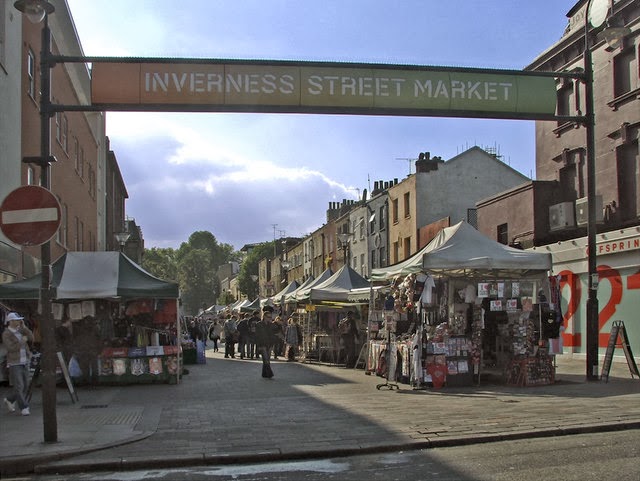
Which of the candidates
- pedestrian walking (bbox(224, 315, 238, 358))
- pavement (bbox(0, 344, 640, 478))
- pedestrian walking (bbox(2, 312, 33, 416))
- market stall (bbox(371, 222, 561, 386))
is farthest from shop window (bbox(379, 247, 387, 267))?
pedestrian walking (bbox(2, 312, 33, 416))

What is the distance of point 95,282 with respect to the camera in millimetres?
16047

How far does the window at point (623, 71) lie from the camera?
20.7 m

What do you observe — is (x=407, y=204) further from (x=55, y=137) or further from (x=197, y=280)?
(x=197, y=280)

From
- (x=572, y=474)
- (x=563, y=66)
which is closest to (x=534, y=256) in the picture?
(x=572, y=474)

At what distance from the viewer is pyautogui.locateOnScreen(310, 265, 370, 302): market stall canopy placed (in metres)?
22.8

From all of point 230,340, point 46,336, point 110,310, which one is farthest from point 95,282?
point 230,340

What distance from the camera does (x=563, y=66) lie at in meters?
24.1

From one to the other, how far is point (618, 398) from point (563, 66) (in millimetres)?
15295

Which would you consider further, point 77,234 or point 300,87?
point 77,234

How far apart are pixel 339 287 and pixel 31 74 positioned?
446 inches

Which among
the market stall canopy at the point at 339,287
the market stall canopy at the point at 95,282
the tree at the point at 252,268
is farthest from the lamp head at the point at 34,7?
the tree at the point at 252,268

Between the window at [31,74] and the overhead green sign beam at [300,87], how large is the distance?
9210mm

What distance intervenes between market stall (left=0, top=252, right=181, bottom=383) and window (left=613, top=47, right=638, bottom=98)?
46.4 feet

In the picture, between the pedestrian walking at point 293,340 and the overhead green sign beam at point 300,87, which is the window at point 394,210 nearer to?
the pedestrian walking at point 293,340
